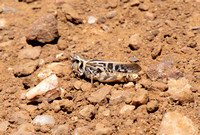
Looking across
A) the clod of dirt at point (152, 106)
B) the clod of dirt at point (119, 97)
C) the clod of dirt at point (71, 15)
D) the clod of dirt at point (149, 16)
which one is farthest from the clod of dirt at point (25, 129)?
the clod of dirt at point (149, 16)

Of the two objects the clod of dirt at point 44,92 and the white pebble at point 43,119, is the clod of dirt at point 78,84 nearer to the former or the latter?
the clod of dirt at point 44,92

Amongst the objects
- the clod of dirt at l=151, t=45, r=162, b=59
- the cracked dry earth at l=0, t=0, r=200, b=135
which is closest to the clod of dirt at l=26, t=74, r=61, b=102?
the cracked dry earth at l=0, t=0, r=200, b=135

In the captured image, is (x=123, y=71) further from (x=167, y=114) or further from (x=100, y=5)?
(x=100, y=5)

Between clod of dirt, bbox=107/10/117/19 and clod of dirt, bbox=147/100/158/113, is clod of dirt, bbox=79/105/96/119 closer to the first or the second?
clod of dirt, bbox=147/100/158/113

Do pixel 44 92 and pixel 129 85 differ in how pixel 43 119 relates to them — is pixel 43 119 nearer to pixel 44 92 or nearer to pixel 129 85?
pixel 44 92

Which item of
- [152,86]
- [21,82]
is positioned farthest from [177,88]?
[21,82]

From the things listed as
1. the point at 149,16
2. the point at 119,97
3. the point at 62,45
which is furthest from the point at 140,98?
the point at 149,16
